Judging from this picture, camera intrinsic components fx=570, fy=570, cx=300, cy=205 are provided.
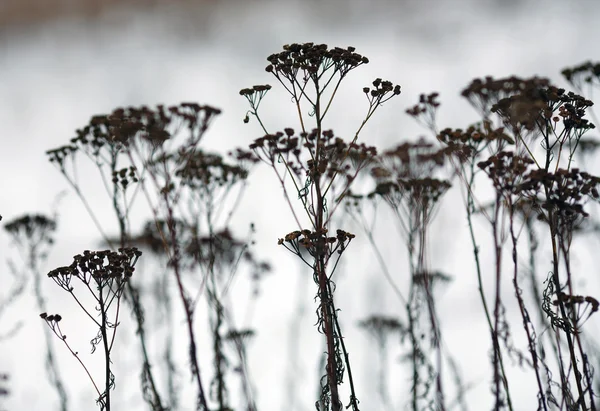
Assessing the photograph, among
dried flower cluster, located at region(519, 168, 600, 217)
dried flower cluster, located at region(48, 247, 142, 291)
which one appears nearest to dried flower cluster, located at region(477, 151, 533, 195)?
dried flower cluster, located at region(519, 168, 600, 217)

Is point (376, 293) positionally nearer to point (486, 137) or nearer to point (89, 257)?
point (486, 137)

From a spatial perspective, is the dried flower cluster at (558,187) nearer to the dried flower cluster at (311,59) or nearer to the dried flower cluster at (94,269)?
the dried flower cluster at (311,59)

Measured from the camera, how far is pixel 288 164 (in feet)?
20.7

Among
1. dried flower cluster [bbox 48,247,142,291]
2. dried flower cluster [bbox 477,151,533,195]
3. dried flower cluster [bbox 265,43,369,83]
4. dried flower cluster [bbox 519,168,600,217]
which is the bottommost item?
dried flower cluster [bbox 48,247,142,291]

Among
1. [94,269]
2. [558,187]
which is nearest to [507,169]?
[558,187]

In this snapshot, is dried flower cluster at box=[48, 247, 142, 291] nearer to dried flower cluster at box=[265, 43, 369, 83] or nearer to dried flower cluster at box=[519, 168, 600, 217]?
dried flower cluster at box=[265, 43, 369, 83]

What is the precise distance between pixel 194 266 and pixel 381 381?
12.4 feet

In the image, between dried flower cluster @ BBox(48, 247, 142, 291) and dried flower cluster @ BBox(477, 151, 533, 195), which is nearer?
dried flower cluster @ BBox(48, 247, 142, 291)

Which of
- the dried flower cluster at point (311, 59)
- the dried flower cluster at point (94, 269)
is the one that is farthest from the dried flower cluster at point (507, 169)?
the dried flower cluster at point (94, 269)

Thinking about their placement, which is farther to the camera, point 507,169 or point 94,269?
point 507,169

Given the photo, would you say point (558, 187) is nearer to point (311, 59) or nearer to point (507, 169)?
point (507, 169)

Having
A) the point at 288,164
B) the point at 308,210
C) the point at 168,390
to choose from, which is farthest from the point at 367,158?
the point at 168,390

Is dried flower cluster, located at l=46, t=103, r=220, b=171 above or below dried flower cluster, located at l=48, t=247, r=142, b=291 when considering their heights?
above

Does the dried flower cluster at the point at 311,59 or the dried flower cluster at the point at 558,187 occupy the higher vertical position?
the dried flower cluster at the point at 311,59
